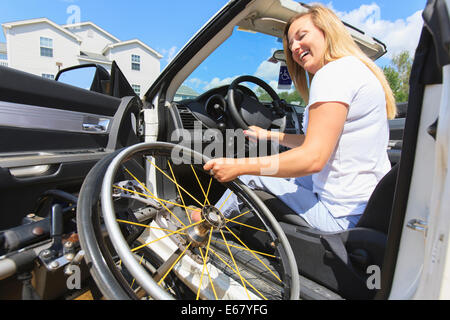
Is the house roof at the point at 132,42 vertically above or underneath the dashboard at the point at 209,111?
above

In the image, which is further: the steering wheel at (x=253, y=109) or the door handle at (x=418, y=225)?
the steering wheel at (x=253, y=109)

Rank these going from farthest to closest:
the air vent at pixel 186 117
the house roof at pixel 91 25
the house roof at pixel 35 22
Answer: the house roof at pixel 91 25, the house roof at pixel 35 22, the air vent at pixel 186 117

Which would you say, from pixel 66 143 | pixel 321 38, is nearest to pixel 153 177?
pixel 66 143

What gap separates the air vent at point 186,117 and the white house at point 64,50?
16877 millimetres

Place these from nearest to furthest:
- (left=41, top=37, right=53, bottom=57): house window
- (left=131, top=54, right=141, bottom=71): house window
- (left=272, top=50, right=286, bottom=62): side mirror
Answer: (left=272, top=50, right=286, bottom=62): side mirror < (left=41, top=37, right=53, bottom=57): house window < (left=131, top=54, right=141, bottom=71): house window

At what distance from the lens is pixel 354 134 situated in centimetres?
119

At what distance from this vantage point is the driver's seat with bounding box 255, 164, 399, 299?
1041 millimetres

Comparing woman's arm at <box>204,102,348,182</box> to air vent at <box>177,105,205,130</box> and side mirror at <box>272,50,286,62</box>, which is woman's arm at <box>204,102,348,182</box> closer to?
air vent at <box>177,105,205,130</box>

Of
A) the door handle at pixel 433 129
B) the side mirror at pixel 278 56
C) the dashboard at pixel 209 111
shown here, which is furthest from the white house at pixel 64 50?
the door handle at pixel 433 129

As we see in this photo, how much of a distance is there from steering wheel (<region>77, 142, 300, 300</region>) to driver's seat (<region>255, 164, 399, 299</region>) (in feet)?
0.37

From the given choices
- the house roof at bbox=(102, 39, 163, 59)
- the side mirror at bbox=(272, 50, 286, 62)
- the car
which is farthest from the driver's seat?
the house roof at bbox=(102, 39, 163, 59)

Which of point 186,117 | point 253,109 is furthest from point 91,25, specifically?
point 253,109

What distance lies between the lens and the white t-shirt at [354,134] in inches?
44.4

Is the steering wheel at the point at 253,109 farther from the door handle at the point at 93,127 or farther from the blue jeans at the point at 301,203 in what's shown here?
the door handle at the point at 93,127
